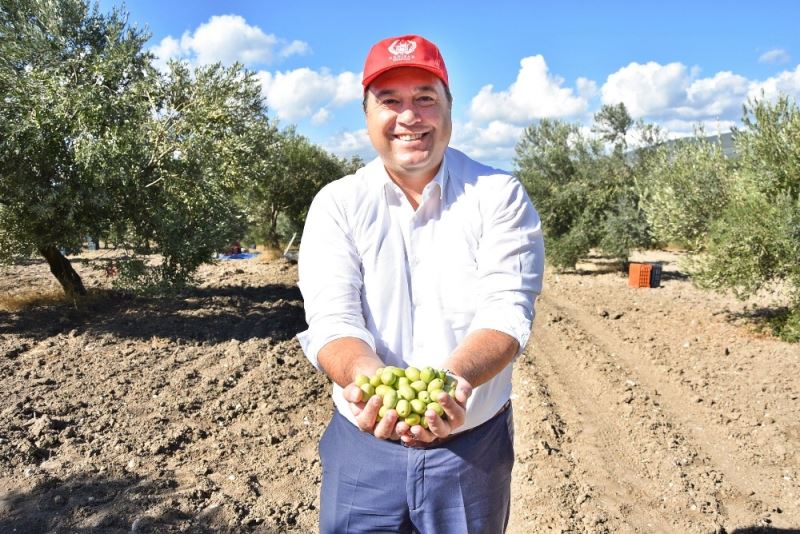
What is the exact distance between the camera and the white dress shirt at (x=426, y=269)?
2205 mm

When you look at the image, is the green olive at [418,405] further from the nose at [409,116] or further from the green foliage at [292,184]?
the green foliage at [292,184]

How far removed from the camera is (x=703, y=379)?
8797 millimetres

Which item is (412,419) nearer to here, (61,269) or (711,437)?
(711,437)

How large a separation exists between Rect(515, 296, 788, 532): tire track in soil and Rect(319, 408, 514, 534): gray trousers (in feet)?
9.97

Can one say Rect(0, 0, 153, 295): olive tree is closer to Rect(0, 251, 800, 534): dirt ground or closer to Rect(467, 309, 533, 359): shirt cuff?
Rect(0, 251, 800, 534): dirt ground

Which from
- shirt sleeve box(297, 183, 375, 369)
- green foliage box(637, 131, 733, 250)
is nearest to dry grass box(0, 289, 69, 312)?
shirt sleeve box(297, 183, 375, 369)

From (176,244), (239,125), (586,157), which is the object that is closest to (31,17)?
(239,125)

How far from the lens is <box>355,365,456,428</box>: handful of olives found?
1916mm

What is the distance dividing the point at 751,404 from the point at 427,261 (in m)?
7.12

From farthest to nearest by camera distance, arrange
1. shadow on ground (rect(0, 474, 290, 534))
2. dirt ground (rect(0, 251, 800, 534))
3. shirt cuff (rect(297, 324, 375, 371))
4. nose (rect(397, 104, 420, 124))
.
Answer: dirt ground (rect(0, 251, 800, 534)) → shadow on ground (rect(0, 474, 290, 534)) → nose (rect(397, 104, 420, 124)) → shirt cuff (rect(297, 324, 375, 371))

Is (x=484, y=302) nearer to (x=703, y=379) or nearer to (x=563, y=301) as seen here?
(x=703, y=379)

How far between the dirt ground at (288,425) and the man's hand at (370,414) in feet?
11.0

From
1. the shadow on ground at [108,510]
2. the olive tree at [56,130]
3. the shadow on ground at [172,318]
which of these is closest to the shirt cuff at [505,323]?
the shadow on ground at [108,510]

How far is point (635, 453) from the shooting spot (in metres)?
6.38
